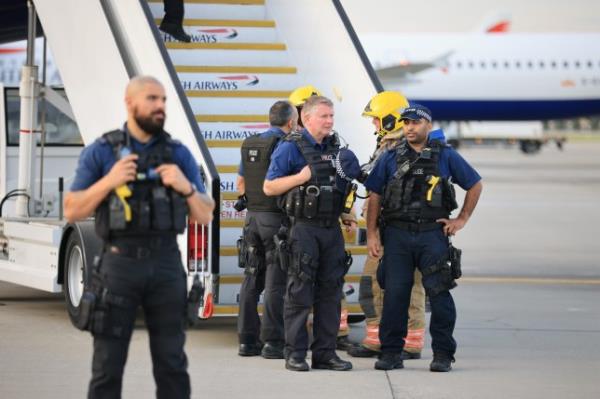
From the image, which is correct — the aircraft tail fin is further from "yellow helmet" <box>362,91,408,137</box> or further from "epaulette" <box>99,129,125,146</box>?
"epaulette" <box>99,129,125,146</box>

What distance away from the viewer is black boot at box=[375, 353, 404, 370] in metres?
8.46

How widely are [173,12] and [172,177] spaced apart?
4.96m

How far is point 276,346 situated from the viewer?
8852 millimetres

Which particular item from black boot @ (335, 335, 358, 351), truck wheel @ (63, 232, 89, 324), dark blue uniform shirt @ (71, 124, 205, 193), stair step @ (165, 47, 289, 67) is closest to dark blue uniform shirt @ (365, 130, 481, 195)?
black boot @ (335, 335, 358, 351)

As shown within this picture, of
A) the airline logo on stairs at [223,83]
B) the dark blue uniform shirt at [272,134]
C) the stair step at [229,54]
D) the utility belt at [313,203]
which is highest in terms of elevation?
the stair step at [229,54]

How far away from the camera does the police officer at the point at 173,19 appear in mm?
10391

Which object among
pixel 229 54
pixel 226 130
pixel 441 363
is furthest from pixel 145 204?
pixel 229 54

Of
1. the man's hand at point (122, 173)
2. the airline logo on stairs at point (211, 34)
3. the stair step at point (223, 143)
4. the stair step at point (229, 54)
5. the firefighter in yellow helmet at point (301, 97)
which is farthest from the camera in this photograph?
the airline logo on stairs at point (211, 34)

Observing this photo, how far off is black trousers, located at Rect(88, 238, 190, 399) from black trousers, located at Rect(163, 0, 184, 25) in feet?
15.7

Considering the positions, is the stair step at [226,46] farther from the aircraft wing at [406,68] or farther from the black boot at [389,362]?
the aircraft wing at [406,68]

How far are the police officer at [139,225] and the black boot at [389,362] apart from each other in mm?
2762

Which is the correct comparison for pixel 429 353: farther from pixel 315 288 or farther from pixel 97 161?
pixel 97 161

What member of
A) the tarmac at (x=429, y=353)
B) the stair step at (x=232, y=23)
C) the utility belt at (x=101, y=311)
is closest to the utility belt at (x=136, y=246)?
the utility belt at (x=101, y=311)

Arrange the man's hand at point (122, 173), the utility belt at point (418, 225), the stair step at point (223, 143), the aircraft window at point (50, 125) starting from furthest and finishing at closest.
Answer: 1. the aircraft window at point (50, 125)
2. the stair step at point (223, 143)
3. the utility belt at point (418, 225)
4. the man's hand at point (122, 173)
